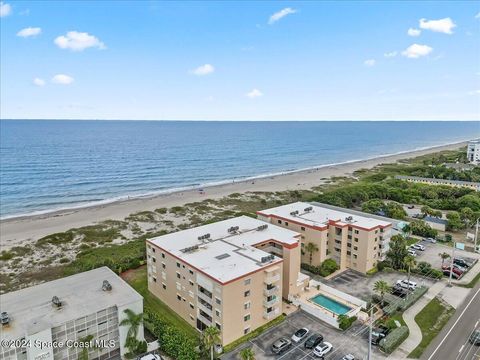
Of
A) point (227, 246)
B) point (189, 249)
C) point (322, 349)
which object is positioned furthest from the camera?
point (227, 246)

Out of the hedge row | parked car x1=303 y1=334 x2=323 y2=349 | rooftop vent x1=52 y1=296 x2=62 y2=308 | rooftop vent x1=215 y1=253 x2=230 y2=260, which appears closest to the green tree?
the hedge row

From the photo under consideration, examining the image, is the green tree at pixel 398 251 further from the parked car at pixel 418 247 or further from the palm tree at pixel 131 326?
the palm tree at pixel 131 326

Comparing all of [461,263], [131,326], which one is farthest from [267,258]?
[461,263]

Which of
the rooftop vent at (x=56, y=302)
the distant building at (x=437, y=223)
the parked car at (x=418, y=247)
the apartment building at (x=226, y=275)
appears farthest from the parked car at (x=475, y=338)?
the rooftop vent at (x=56, y=302)

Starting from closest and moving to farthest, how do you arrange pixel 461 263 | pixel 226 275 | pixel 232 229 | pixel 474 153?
pixel 226 275, pixel 232 229, pixel 461 263, pixel 474 153

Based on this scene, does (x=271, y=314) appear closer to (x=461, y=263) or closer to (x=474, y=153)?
(x=461, y=263)

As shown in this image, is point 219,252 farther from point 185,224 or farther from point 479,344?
point 185,224
